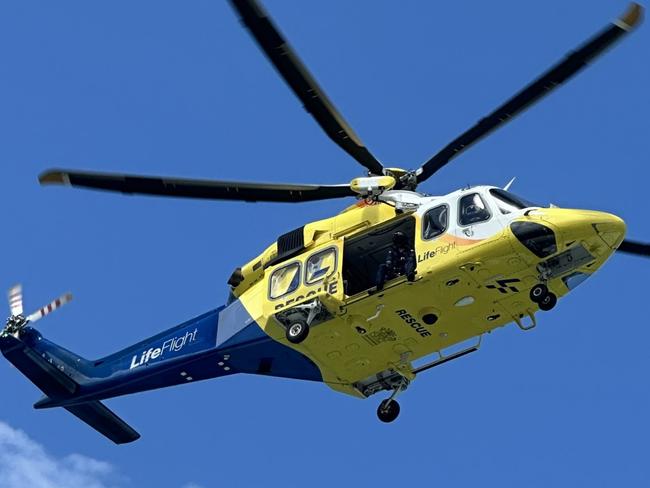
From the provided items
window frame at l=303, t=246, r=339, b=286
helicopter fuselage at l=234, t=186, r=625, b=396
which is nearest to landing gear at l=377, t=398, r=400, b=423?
helicopter fuselage at l=234, t=186, r=625, b=396

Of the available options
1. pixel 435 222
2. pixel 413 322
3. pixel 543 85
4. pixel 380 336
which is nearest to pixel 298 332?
pixel 380 336

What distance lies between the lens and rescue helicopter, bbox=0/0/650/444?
2092 cm

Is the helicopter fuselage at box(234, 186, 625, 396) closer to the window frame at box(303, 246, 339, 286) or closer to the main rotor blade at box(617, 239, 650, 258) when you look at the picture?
the window frame at box(303, 246, 339, 286)

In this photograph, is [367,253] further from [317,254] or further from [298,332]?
[298,332]

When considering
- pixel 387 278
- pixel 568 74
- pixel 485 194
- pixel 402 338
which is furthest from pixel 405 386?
pixel 568 74

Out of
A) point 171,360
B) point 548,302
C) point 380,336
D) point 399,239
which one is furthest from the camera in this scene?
point 171,360

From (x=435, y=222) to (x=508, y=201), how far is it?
1414mm

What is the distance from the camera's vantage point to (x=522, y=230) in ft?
68.8

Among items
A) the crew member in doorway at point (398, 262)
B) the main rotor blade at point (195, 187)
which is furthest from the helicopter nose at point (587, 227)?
the main rotor blade at point (195, 187)

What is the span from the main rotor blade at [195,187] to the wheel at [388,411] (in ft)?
14.0

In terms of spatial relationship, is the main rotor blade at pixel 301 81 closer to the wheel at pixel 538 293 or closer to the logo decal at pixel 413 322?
the logo decal at pixel 413 322

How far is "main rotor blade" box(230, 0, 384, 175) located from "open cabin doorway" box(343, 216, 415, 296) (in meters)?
1.37

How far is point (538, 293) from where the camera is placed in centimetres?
2116

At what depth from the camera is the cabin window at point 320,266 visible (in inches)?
899
